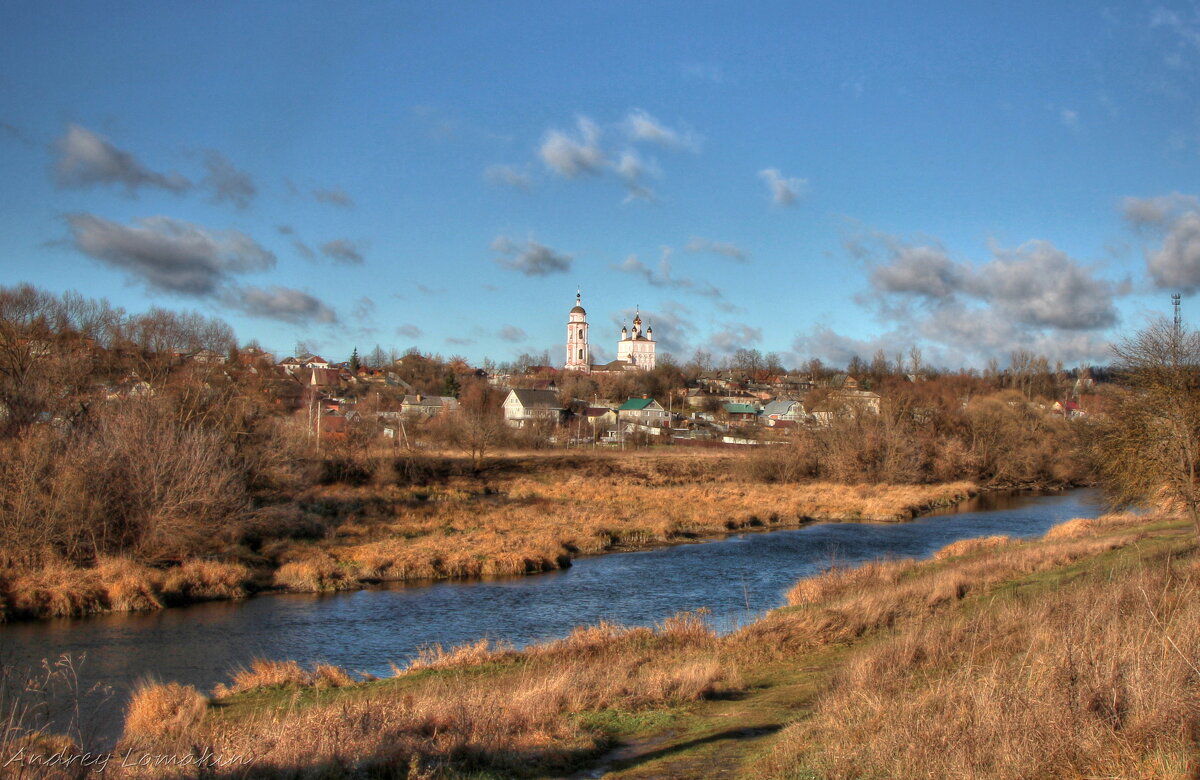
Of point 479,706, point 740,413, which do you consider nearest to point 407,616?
point 479,706

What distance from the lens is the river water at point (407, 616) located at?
18656 millimetres

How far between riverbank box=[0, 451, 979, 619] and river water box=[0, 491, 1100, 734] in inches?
46.2

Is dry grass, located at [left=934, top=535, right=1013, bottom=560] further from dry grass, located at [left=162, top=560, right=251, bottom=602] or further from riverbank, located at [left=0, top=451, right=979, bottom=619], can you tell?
dry grass, located at [left=162, top=560, right=251, bottom=602]

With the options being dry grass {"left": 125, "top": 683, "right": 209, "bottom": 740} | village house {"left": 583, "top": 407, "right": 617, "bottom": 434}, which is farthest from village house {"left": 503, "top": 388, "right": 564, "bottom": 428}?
dry grass {"left": 125, "top": 683, "right": 209, "bottom": 740}

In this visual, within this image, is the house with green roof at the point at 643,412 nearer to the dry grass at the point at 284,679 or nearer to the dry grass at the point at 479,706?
the dry grass at the point at 479,706

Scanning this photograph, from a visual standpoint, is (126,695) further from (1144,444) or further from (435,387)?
(435,387)

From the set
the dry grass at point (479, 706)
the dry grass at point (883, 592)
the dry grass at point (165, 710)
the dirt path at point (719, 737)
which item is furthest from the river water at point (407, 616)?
the dirt path at point (719, 737)

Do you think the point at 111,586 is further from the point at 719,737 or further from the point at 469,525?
the point at 719,737

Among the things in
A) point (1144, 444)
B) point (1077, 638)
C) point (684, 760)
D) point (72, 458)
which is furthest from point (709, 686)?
point (72, 458)

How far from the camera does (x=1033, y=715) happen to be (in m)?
6.77

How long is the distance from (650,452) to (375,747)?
2671 inches

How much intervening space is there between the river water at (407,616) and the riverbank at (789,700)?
8.53 ft

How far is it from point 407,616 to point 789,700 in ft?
47.0

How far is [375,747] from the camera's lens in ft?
26.1
